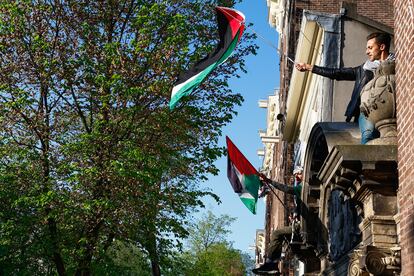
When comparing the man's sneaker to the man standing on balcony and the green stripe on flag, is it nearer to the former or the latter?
the green stripe on flag

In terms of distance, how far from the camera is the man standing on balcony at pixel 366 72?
9875 mm

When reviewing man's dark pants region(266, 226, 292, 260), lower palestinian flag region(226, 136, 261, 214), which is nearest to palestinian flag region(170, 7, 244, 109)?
lower palestinian flag region(226, 136, 261, 214)

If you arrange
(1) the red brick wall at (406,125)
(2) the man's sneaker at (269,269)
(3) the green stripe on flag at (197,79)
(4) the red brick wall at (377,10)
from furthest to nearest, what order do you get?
(4) the red brick wall at (377,10) < (2) the man's sneaker at (269,269) < (3) the green stripe on flag at (197,79) < (1) the red brick wall at (406,125)

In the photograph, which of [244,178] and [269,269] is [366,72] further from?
[269,269]

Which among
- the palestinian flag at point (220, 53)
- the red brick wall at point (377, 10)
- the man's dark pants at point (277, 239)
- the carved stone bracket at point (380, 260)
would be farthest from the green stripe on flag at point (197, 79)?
the red brick wall at point (377, 10)

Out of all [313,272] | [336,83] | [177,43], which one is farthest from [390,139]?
[177,43]

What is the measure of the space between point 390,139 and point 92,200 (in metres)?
11.0

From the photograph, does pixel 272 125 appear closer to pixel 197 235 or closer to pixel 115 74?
pixel 197 235

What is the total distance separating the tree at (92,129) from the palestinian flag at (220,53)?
450 cm

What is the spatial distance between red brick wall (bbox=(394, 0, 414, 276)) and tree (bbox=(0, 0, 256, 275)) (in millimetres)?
10680

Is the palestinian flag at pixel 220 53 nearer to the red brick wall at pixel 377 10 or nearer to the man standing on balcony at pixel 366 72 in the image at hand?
the man standing on balcony at pixel 366 72

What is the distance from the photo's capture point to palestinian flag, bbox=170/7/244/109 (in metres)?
13.6

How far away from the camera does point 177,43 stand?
19719mm

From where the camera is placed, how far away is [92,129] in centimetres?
1967
